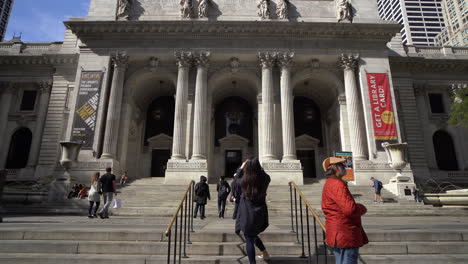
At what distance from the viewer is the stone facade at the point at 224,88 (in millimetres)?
21016

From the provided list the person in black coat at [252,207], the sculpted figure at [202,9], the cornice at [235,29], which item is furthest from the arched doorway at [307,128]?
the person in black coat at [252,207]

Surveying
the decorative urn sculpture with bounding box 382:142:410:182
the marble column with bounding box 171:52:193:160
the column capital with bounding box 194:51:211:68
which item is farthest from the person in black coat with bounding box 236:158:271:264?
the column capital with bounding box 194:51:211:68

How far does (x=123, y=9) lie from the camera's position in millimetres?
23484

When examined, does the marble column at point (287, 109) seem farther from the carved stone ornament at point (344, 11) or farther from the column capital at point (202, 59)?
the column capital at point (202, 59)

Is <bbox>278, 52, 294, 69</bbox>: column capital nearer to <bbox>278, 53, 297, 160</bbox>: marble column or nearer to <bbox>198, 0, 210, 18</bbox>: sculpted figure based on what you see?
<bbox>278, 53, 297, 160</bbox>: marble column

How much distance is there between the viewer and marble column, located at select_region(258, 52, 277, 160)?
67.5ft

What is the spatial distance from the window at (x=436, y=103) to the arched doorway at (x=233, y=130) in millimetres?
18689

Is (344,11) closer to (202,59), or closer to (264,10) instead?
(264,10)

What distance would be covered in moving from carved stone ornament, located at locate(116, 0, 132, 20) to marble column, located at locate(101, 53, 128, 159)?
3.55 m

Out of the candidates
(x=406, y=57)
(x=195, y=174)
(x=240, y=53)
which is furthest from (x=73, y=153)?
(x=406, y=57)

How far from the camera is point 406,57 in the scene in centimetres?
2678

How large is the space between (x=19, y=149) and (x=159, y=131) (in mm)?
13821

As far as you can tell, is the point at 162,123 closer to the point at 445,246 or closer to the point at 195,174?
the point at 195,174

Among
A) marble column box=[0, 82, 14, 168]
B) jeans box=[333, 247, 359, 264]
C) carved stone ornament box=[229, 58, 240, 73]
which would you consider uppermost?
carved stone ornament box=[229, 58, 240, 73]
